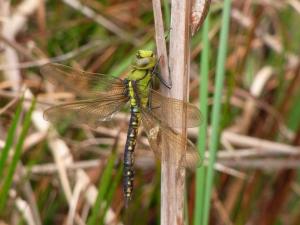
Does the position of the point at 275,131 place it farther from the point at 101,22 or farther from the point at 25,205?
the point at 25,205

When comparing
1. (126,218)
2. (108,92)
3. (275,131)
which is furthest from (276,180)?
(108,92)

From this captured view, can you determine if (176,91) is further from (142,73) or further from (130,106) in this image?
(130,106)

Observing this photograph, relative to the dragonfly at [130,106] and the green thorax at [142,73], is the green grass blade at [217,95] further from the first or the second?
the green thorax at [142,73]

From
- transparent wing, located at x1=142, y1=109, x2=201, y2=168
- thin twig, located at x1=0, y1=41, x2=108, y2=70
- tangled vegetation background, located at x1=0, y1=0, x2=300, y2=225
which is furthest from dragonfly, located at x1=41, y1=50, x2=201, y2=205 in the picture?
thin twig, located at x1=0, y1=41, x2=108, y2=70

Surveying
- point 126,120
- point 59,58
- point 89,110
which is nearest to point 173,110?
point 89,110

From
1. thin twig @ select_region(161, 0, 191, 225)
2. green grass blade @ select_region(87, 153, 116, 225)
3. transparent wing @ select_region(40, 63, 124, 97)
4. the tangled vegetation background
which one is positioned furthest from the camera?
Answer: the tangled vegetation background

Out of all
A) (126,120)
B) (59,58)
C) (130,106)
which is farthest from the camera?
(59,58)

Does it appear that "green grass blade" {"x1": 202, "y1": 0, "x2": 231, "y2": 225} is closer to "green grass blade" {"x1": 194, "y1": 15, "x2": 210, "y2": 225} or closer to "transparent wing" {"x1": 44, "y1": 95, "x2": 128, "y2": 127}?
"green grass blade" {"x1": 194, "y1": 15, "x2": 210, "y2": 225}
